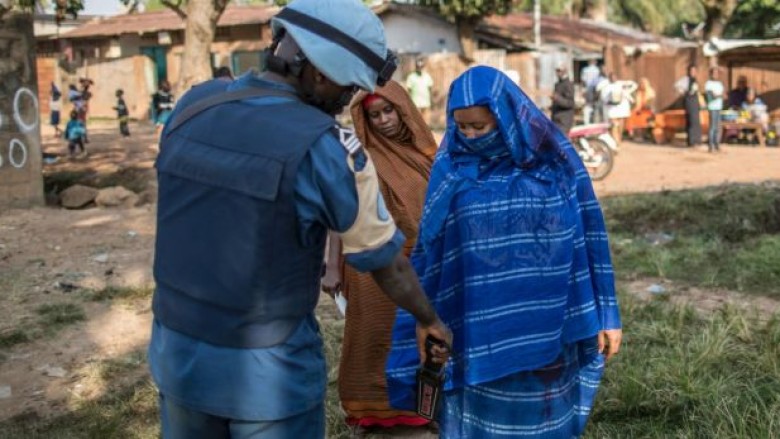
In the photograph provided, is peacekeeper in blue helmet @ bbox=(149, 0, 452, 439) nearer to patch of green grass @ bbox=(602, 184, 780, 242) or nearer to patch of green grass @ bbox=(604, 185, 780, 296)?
patch of green grass @ bbox=(604, 185, 780, 296)

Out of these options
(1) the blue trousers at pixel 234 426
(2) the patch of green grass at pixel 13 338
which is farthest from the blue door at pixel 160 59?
(1) the blue trousers at pixel 234 426

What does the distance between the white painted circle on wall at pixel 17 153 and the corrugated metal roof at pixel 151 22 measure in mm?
14802

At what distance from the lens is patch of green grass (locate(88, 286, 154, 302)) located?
6.19 m

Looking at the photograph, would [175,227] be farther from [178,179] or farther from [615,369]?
[615,369]

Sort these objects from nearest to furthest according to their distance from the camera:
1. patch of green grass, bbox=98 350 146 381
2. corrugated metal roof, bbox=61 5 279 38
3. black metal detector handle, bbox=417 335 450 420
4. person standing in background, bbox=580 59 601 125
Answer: black metal detector handle, bbox=417 335 450 420
patch of green grass, bbox=98 350 146 381
person standing in background, bbox=580 59 601 125
corrugated metal roof, bbox=61 5 279 38

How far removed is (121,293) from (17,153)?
14.9 feet

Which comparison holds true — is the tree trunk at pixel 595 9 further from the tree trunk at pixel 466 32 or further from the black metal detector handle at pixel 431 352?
the black metal detector handle at pixel 431 352

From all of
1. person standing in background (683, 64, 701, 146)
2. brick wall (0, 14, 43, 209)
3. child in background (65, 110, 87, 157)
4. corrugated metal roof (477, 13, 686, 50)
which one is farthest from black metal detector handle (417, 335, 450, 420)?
corrugated metal roof (477, 13, 686, 50)

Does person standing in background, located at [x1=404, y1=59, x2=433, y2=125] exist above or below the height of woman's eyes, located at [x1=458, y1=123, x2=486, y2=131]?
below

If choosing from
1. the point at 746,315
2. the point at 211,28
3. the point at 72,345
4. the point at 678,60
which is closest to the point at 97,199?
the point at 211,28

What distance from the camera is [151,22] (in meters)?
27.2

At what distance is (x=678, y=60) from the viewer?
1925 cm

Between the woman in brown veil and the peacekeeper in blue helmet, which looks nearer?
the peacekeeper in blue helmet

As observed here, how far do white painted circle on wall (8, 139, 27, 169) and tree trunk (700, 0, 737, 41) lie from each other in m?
17.7
